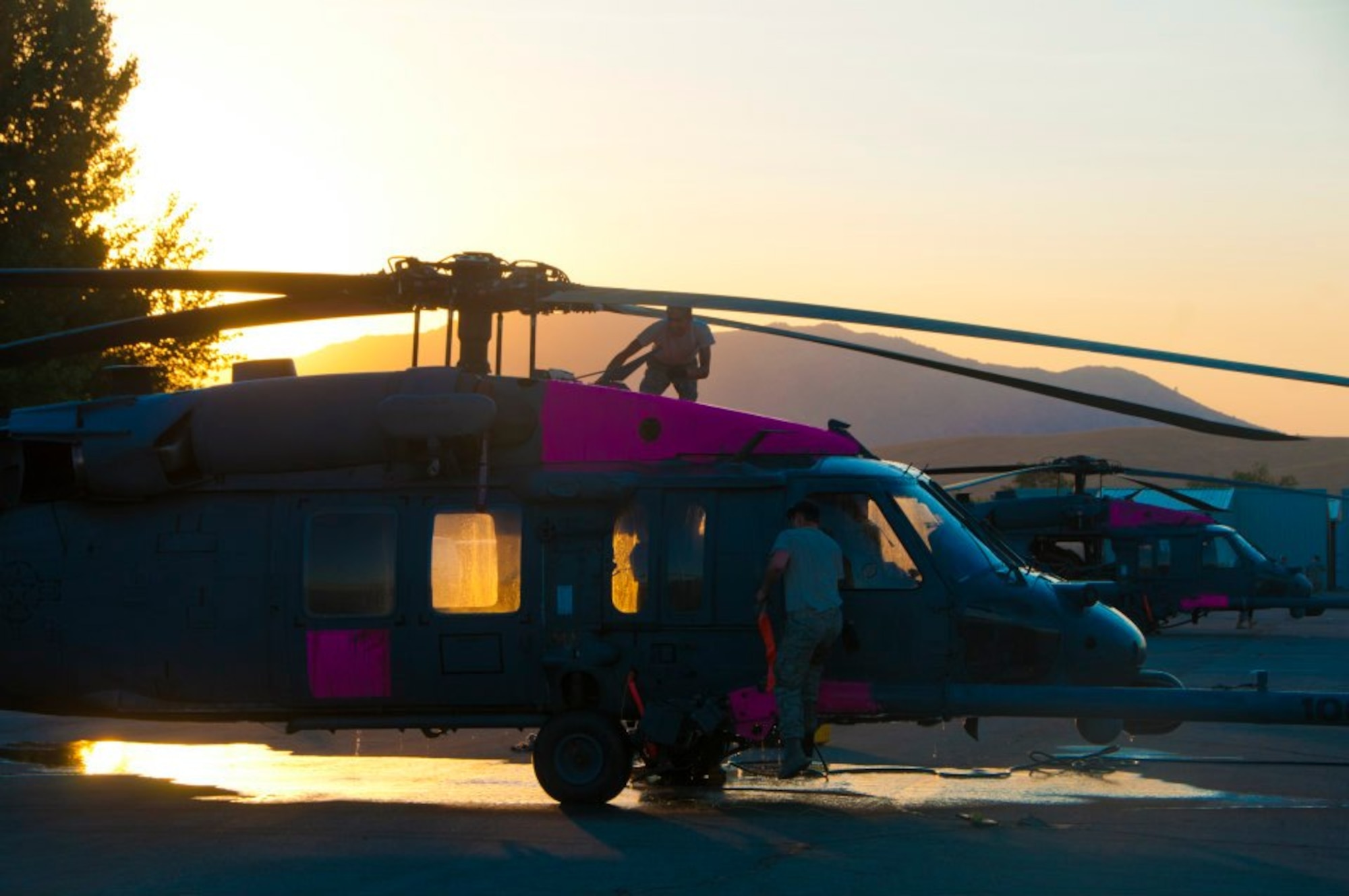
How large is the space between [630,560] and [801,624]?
4.36ft

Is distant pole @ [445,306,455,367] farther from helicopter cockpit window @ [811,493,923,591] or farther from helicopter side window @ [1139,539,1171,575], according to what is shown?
helicopter side window @ [1139,539,1171,575]

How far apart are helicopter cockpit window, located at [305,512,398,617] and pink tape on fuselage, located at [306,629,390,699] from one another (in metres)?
0.15

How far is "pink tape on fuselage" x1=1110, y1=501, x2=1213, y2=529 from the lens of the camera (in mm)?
30609

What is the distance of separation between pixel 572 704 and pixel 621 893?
316cm

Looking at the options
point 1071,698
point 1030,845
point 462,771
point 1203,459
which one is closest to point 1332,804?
point 1071,698

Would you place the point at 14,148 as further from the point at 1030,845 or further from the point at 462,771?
the point at 1030,845

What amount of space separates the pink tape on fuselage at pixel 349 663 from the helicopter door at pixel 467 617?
0.12m

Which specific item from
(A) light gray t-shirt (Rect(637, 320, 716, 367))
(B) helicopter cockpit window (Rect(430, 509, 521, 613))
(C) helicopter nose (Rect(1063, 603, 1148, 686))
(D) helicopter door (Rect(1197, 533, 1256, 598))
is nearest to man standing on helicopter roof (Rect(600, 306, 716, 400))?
(A) light gray t-shirt (Rect(637, 320, 716, 367))

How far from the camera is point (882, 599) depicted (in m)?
11.0

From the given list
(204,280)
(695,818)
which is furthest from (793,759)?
(204,280)

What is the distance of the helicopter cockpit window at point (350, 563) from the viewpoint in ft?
37.0

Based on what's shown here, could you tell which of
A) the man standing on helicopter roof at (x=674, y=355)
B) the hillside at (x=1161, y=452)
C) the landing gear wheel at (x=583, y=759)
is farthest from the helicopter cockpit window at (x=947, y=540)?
the hillside at (x=1161, y=452)

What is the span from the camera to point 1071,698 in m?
10.5

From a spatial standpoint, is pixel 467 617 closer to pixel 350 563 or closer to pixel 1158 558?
pixel 350 563
